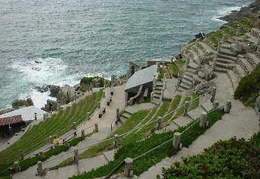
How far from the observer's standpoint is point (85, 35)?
300 feet

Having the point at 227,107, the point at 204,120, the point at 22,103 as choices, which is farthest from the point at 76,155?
the point at 22,103

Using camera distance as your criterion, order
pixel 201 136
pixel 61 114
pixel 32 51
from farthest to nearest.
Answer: pixel 32 51, pixel 61 114, pixel 201 136

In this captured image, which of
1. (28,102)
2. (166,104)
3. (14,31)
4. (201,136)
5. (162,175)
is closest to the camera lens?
(162,175)

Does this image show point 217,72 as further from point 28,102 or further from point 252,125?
point 28,102

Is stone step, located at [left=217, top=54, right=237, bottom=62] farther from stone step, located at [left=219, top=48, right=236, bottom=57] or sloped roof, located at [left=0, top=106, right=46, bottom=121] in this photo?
sloped roof, located at [left=0, top=106, right=46, bottom=121]

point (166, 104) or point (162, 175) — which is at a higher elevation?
point (162, 175)

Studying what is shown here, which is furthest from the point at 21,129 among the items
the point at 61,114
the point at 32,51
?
the point at 32,51

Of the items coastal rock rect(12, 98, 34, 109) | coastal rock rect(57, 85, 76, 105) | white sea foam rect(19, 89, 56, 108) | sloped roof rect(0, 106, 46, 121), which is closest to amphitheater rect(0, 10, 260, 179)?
sloped roof rect(0, 106, 46, 121)

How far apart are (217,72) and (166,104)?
6469 millimetres

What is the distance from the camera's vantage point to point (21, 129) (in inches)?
1740

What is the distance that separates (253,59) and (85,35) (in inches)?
2643

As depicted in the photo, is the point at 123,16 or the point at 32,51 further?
the point at 123,16

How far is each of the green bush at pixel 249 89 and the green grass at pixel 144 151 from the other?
496cm

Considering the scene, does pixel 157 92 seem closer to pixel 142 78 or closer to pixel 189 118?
pixel 142 78
